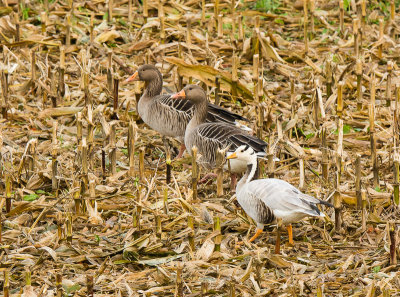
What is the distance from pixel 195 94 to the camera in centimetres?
1039

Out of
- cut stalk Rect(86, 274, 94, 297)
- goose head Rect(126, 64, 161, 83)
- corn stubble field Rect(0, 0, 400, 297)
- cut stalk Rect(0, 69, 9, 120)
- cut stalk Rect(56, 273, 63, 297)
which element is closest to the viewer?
cut stalk Rect(56, 273, 63, 297)

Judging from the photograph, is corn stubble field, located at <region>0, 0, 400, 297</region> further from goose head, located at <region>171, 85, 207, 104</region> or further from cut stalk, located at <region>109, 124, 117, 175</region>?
goose head, located at <region>171, 85, 207, 104</region>

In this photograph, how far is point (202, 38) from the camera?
13.1 metres

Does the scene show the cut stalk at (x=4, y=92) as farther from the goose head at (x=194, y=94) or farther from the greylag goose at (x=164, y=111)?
the goose head at (x=194, y=94)

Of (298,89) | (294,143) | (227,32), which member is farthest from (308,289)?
(227,32)

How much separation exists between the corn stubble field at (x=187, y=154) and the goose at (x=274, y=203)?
0.89 ft

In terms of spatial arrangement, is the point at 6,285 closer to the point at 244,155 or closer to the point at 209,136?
the point at 244,155

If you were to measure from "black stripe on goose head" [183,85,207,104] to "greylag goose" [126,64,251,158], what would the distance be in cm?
21

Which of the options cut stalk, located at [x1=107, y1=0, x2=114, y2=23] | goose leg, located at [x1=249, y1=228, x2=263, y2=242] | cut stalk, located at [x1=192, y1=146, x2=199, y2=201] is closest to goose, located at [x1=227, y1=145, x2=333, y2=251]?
goose leg, located at [x1=249, y1=228, x2=263, y2=242]

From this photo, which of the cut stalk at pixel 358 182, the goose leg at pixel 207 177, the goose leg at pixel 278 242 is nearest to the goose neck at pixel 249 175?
the goose leg at pixel 278 242

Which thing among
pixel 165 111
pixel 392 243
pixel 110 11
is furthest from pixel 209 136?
pixel 110 11

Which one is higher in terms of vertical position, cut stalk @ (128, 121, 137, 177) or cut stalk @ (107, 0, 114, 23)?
cut stalk @ (107, 0, 114, 23)

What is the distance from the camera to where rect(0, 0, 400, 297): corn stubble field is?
7.67 metres

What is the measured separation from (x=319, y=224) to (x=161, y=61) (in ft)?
16.5
